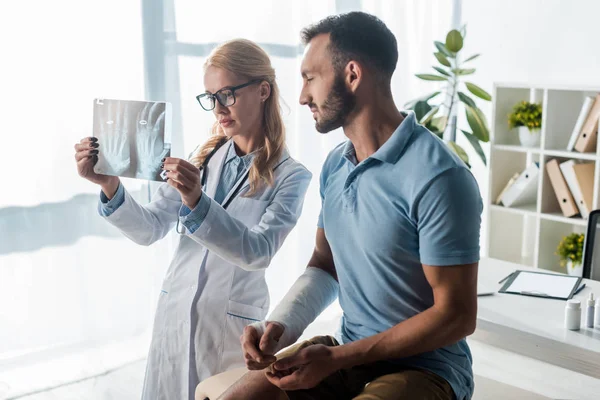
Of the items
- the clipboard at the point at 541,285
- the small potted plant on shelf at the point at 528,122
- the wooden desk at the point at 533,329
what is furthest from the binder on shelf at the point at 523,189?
the clipboard at the point at 541,285

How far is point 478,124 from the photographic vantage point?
160 inches

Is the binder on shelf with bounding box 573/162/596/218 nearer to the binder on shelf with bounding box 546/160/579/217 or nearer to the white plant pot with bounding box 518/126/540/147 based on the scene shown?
the binder on shelf with bounding box 546/160/579/217

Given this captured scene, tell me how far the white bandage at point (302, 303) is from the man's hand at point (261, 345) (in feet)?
0.06

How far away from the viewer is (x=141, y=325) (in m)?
Result: 3.31

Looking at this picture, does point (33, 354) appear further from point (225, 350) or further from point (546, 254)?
point (546, 254)

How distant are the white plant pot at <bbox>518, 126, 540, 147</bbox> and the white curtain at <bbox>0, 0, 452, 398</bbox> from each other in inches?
61.5

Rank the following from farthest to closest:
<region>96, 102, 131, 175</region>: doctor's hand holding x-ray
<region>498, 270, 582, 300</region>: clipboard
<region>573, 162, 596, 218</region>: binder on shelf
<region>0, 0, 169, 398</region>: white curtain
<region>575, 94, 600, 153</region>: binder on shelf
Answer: <region>573, 162, 596, 218</region>: binder on shelf, <region>575, 94, 600, 153</region>: binder on shelf, <region>0, 0, 169, 398</region>: white curtain, <region>498, 270, 582, 300</region>: clipboard, <region>96, 102, 131, 175</region>: doctor's hand holding x-ray

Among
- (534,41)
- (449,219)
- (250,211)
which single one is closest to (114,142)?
(250,211)

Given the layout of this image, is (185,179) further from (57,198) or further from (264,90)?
(57,198)

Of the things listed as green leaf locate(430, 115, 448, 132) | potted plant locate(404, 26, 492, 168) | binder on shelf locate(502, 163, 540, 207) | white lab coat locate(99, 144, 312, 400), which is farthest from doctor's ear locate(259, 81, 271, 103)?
binder on shelf locate(502, 163, 540, 207)

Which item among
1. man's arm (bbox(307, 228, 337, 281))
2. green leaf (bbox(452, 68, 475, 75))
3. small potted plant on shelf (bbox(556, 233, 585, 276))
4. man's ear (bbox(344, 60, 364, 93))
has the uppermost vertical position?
green leaf (bbox(452, 68, 475, 75))

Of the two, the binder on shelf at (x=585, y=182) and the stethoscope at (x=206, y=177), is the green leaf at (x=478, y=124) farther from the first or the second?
the stethoscope at (x=206, y=177)

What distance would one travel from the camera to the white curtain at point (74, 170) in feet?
9.18

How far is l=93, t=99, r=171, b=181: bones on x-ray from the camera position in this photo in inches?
75.0
